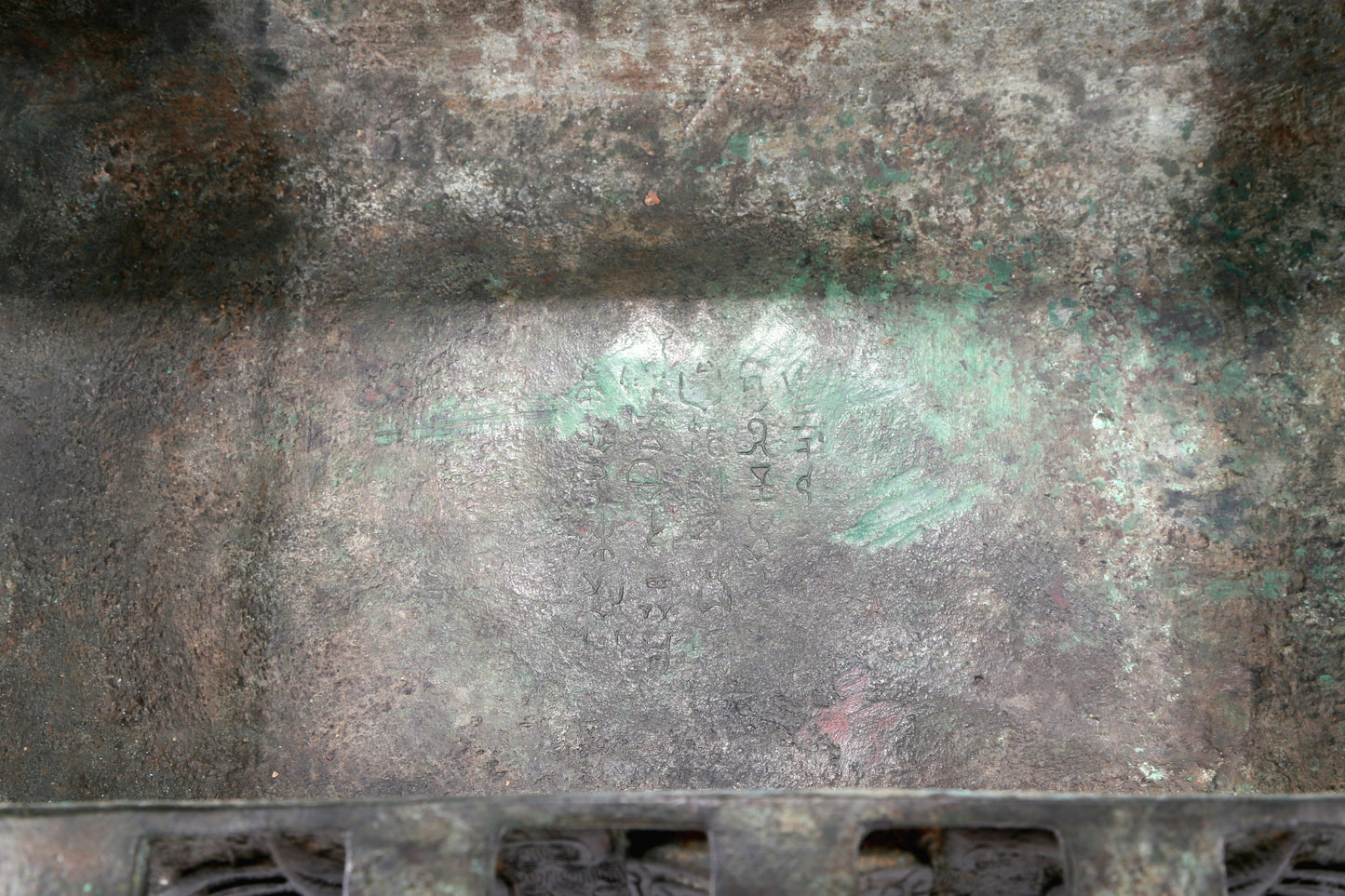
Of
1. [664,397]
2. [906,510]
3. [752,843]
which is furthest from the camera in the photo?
[664,397]

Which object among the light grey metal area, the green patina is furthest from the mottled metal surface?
the light grey metal area

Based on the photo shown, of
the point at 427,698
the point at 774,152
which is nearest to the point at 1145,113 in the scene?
the point at 774,152

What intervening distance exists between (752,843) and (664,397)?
1.91 metres

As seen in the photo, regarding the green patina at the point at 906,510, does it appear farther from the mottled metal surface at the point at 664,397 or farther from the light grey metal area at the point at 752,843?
the light grey metal area at the point at 752,843

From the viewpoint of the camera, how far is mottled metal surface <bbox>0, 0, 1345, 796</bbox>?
3.15 m

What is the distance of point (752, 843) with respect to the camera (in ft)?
6.28

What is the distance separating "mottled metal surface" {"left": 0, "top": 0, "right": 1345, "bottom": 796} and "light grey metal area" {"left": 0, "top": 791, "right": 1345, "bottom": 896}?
1.23 m

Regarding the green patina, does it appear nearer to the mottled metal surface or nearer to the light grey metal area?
the mottled metal surface

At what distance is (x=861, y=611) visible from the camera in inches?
130

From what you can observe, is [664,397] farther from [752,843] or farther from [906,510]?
[752,843]

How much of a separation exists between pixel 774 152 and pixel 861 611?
70.7 inches

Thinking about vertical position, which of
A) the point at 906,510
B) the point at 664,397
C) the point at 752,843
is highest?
the point at 664,397

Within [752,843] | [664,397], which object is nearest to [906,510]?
[664,397]

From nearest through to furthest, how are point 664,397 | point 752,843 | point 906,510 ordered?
point 752,843, point 906,510, point 664,397
